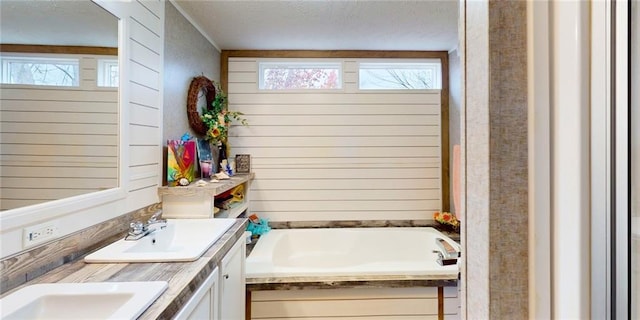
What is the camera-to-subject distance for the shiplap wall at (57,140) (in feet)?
3.62

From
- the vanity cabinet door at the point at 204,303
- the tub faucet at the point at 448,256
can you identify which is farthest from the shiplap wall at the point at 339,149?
the vanity cabinet door at the point at 204,303

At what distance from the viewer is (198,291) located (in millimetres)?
1214

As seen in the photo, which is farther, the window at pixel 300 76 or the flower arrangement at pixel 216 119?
the window at pixel 300 76

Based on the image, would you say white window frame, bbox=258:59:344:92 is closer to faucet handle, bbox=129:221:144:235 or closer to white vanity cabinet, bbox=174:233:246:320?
white vanity cabinet, bbox=174:233:246:320

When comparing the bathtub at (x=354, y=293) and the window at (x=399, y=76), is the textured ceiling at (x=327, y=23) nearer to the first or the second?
the window at (x=399, y=76)

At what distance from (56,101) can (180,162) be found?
0.92 metres

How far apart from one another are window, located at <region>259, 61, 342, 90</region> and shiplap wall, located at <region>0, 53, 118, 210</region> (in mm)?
1996

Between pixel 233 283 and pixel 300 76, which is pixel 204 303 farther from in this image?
pixel 300 76

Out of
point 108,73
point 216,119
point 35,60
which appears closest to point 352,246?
point 216,119

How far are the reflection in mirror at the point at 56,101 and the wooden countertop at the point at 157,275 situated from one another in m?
0.28

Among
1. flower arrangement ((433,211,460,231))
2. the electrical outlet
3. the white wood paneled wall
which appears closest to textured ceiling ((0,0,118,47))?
the white wood paneled wall

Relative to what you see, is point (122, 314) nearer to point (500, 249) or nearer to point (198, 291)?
point (198, 291)

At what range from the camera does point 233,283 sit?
1.82m

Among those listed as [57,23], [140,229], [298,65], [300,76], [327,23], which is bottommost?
[140,229]
